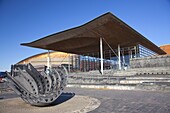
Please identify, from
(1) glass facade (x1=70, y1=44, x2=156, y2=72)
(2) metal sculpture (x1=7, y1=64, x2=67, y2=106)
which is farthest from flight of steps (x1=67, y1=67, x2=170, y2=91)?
(1) glass facade (x1=70, y1=44, x2=156, y2=72)

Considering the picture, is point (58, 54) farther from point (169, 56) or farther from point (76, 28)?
point (169, 56)

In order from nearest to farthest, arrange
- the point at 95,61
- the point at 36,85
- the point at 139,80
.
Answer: the point at 36,85 < the point at 139,80 < the point at 95,61

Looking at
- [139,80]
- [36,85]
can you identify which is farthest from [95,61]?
[36,85]

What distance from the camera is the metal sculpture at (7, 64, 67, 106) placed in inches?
292

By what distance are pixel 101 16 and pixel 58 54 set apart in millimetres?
47429

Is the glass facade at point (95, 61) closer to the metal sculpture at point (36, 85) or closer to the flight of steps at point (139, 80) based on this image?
the flight of steps at point (139, 80)

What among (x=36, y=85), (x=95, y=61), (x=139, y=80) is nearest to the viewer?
(x=36, y=85)

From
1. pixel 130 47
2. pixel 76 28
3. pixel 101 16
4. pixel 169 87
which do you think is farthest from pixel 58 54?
pixel 169 87

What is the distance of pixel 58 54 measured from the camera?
65312mm

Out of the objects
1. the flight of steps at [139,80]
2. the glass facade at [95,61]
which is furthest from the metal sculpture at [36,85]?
the glass facade at [95,61]

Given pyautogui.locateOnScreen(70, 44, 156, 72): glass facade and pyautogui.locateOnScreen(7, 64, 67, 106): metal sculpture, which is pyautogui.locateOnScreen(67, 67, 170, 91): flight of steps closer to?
pyautogui.locateOnScreen(7, 64, 67, 106): metal sculpture

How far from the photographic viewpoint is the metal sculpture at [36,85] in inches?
292

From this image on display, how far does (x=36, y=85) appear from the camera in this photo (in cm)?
768

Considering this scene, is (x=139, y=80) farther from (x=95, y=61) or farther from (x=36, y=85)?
(x=95, y=61)
